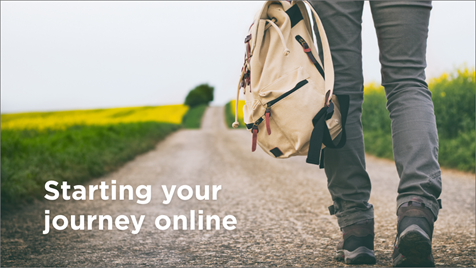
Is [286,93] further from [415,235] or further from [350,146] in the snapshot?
[415,235]

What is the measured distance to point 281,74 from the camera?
1.43m

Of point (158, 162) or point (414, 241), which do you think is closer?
point (414, 241)

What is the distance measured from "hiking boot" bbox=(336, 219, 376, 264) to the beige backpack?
0.32 meters

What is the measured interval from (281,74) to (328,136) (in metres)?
0.29

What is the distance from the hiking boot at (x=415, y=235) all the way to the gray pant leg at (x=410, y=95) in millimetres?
41

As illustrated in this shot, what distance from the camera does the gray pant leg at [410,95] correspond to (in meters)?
1.29

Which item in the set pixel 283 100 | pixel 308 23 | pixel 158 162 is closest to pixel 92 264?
pixel 283 100

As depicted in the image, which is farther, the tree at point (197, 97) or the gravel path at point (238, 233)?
the tree at point (197, 97)

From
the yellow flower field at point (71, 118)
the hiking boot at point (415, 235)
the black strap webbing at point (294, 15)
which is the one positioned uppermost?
the yellow flower field at point (71, 118)

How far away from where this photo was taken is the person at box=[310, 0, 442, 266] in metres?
1.26

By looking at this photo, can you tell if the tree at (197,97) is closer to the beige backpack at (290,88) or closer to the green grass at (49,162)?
the green grass at (49,162)

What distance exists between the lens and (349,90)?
4.93 ft

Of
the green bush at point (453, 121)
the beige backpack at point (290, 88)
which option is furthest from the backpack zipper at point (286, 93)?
the green bush at point (453, 121)

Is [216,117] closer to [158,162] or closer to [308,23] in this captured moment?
[158,162]
